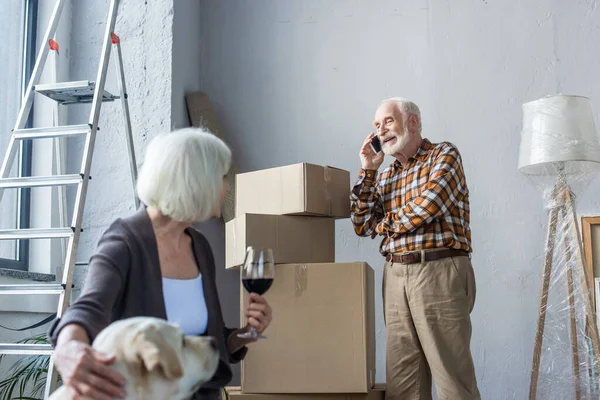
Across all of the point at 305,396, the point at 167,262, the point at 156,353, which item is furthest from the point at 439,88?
the point at 156,353

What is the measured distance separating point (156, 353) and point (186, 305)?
1.40 feet

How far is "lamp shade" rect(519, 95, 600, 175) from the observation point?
299cm

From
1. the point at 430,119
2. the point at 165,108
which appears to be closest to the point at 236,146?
the point at 165,108

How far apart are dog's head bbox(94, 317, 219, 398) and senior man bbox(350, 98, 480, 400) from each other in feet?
5.26

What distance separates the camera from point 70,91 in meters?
2.99

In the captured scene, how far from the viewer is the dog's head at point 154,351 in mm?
1075

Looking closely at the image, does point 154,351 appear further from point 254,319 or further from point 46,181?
point 46,181

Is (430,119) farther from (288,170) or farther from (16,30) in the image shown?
(16,30)

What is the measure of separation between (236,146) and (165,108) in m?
0.49

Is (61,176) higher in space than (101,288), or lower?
higher

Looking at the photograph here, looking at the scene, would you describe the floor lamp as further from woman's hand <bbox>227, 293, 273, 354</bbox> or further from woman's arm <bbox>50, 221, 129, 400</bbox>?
woman's arm <bbox>50, 221, 129, 400</bbox>

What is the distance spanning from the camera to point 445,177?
2682mm

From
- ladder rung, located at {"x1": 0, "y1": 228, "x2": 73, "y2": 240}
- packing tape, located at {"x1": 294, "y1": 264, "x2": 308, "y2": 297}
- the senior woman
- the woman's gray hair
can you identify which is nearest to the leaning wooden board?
packing tape, located at {"x1": 294, "y1": 264, "x2": 308, "y2": 297}

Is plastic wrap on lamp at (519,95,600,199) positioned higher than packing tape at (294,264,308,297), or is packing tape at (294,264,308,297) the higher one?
plastic wrap on lamp at (519,95,600,199)
